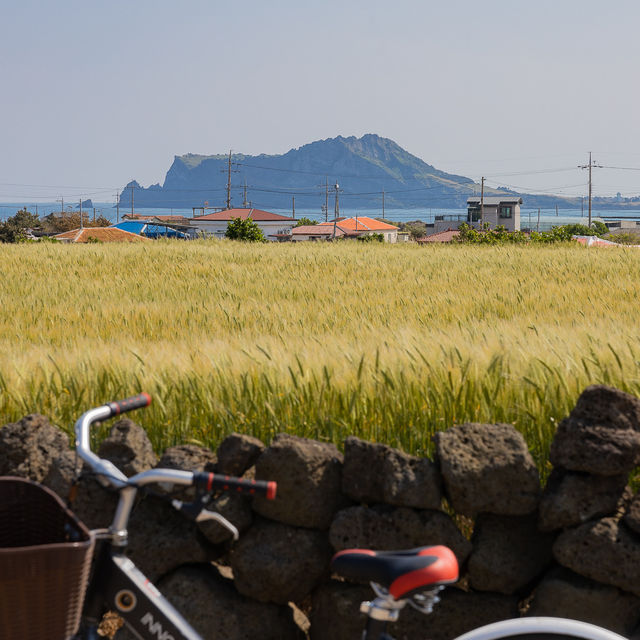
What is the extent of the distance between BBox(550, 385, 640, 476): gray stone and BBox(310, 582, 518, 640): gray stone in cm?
73

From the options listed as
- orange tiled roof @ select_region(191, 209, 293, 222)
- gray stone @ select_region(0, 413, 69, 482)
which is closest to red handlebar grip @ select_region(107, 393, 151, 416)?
gray stone @ select_region(0, 413, 69, 482)

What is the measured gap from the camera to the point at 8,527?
8.70 feet

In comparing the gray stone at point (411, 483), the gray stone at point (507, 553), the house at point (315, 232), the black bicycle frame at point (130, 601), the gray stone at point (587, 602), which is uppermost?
the house at point (315, 232)

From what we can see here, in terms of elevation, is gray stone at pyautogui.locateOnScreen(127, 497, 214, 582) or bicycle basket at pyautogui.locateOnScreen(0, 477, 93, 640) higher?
bicycle basket at pyautogui.locateOnScreen(0, 477, 93, 640)

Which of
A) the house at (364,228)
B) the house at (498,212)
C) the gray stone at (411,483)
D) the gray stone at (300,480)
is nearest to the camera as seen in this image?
the gray stone at (411,483)

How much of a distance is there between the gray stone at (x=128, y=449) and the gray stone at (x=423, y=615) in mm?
1058

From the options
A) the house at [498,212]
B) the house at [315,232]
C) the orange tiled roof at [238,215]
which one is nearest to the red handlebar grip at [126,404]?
the house at [315,232]

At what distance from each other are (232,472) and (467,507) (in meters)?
1.07

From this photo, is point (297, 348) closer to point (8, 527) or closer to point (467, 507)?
point (467, 507)

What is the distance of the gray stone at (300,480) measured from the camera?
3.49 meters

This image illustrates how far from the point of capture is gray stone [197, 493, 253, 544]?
3535 millimetres

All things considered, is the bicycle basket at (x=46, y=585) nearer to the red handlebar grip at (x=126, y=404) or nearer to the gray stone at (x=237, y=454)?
the red handlebar grip at (x=126, y=404)

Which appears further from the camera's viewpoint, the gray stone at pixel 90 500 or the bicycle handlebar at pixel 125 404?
the gray stone at pixel 90 500

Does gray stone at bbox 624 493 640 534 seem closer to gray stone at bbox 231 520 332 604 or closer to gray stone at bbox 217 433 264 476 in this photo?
gray stone at bbox 231 520 332 604
